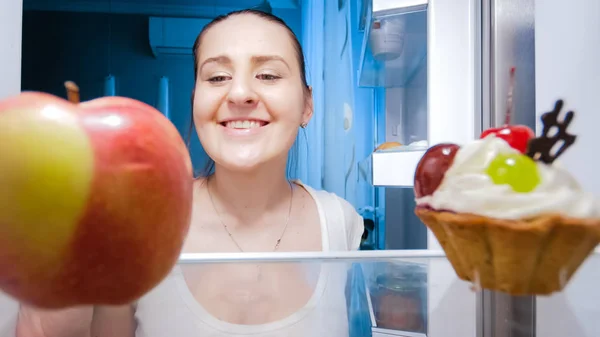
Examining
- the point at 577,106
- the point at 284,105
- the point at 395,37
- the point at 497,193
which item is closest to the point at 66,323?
the point at 497,193

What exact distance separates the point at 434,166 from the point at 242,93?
1.32 feet

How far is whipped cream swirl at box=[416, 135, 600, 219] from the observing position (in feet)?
0.91

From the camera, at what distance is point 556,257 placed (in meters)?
0.30

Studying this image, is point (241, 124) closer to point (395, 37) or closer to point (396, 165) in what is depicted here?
point (396, 165)

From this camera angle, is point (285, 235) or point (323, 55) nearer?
point (285, 235)

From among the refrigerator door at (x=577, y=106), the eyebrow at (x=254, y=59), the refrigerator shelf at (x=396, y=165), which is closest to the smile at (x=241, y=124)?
the eyebrow at (x=254, y=59)

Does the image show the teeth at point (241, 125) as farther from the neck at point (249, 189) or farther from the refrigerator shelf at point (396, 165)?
the refrigerator shelf at point (396, 165)

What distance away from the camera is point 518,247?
29cm

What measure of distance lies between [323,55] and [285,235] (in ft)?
3.48

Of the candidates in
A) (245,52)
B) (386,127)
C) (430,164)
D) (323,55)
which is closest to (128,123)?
(430,164)

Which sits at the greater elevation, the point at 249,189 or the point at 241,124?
the point at 241,124

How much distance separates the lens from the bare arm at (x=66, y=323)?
310 mm

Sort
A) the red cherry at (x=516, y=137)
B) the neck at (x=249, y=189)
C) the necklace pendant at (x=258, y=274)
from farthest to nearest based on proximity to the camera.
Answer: the neck at (x=249, y=189) → the necklace pendant at (x=258, y=274) → the red cherry at (x=516, y=137)

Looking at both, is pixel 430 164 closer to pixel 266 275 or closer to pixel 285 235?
pixel 266 275
